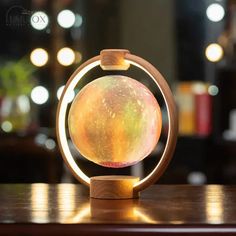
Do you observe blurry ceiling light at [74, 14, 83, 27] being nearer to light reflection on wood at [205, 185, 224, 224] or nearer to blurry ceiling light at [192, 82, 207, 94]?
blurry ceiling light at [192, 82, 207, 94]

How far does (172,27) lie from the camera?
6035 millimetres

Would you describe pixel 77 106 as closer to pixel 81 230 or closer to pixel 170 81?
pixel 81 230

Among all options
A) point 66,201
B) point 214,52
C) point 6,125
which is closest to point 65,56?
point 6,125

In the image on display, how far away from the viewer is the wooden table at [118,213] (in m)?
1.19

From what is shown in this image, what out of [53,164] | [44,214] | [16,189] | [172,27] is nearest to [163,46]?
[172,27]

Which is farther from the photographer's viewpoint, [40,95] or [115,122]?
[40,95]

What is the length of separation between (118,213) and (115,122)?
0.83 feet

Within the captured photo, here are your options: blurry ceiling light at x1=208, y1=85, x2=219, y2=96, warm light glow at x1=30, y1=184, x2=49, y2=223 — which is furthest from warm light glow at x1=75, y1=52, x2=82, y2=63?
warm light glow at x1=30, y1=184, x2=49, y2=223

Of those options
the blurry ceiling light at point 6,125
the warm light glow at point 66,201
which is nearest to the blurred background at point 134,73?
the blurry ceiling light at point 6,125

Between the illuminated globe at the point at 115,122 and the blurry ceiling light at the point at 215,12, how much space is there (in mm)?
4199

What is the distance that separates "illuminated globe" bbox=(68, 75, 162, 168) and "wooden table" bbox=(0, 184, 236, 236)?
104mm

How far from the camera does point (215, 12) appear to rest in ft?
18.6

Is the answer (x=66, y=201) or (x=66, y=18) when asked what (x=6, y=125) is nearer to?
(x=66, y=18)

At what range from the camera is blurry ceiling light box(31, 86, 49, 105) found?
18.6ft
